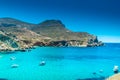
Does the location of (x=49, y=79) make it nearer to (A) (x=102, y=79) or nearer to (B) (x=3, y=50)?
(A) (x=102, y=79)

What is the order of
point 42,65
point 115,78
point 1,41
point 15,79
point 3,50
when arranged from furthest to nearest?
1. point 1,41
2. point 3,50
3. point 42,65
4. point 15,79
5. point 115,78

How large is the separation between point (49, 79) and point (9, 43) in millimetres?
132031

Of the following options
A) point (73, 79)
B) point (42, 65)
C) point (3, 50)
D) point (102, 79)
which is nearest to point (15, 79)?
point (73, 79)

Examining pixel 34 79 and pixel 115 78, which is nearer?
pixel 115 78

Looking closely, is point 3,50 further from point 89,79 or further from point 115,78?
point 115,78

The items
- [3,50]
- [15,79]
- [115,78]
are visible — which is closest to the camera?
[115,78]

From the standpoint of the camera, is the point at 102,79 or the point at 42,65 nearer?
the point at 102,79

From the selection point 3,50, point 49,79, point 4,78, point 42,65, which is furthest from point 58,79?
point 3,50

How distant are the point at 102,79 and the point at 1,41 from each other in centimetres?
13062

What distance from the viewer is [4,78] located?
69125 millimetres

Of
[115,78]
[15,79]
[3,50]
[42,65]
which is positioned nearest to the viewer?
[115,78]

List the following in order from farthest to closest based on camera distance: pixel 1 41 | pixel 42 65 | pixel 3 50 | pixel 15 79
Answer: pixel 1 41, pixel 3 50, pixel 42 65, pixel 15 79

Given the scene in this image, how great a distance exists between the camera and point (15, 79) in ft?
221

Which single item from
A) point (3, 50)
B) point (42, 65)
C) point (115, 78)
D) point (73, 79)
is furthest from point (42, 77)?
point (3, 50)
